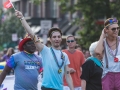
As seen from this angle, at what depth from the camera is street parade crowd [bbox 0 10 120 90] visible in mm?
7340

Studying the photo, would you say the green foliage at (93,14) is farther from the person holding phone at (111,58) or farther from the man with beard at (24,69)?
the person holding phone at (111,58)

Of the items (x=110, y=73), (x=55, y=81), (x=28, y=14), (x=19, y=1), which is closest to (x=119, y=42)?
(x=110, y=73)

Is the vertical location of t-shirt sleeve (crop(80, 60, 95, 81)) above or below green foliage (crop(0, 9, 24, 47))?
above

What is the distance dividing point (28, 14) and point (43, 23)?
39966 mm

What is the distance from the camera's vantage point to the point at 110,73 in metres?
7.77

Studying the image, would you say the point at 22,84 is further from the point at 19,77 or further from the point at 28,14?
the point at 28,14

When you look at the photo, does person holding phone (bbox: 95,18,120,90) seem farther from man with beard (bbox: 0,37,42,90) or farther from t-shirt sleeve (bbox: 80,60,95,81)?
man with beard (bbox: 0,37,42,90)

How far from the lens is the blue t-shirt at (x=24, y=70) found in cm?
802

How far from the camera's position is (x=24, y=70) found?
318 inches

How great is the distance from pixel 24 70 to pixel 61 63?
0.87 m

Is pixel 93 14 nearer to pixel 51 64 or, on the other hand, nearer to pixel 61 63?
pixel 61 63

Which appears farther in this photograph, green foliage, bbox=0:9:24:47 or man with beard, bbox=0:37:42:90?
green foliage, bbox=0:9:24:47

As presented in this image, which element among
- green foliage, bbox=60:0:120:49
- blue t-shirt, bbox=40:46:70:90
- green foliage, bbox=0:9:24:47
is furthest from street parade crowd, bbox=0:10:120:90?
green foliage, bbox=0:9:24:47

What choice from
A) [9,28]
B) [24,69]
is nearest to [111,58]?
[24,69]
